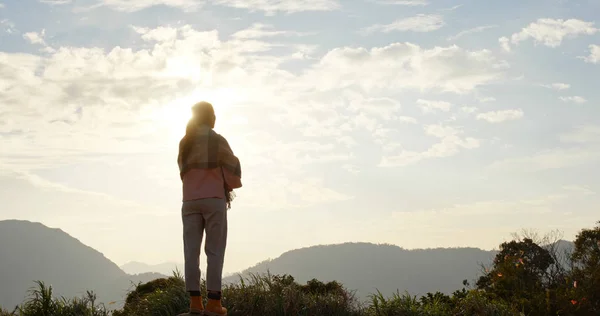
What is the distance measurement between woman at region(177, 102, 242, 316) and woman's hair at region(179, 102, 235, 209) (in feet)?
0.07

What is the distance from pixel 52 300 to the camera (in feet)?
35.2

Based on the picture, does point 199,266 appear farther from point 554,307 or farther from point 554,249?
point 554,249

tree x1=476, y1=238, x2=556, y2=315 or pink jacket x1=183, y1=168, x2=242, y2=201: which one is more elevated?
pink jacket x1=183, y1=168, x2=242, y2=201

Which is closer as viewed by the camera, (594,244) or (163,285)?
(163,285)

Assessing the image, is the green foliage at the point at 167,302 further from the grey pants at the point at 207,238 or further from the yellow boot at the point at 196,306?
the grey pants at the point at 207,238

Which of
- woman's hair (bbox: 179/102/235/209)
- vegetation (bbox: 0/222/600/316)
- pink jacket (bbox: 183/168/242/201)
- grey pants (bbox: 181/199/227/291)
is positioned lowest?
vegetation (bbox: 0/222/600/316)

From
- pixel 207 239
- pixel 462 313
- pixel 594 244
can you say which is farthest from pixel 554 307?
pixel 594 244

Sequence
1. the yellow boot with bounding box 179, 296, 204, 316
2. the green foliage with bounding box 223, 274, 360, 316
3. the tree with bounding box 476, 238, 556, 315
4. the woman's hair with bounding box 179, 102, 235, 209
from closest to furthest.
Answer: the yellow boot with bounding box 179, 296, 204, 316, the woman's hair with bounding box 179, 102, 235, 209, the green foliage with bounding box 223, 274, 360, 316, the tree with bounding box 476, 238, 556, 315

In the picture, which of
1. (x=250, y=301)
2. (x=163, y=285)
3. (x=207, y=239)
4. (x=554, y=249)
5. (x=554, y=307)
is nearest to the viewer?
(x=207, y=239)

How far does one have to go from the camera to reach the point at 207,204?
747 cm

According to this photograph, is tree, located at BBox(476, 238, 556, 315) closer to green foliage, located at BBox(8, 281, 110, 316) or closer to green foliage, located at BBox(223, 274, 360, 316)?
green foliage, located at BBox(223, 274, 360, 316)

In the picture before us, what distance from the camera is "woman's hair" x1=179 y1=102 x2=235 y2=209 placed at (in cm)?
790

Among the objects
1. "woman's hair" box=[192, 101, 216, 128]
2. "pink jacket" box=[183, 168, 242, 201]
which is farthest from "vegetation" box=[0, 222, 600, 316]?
"woman's hair" box=[192, 101, 216, 128]

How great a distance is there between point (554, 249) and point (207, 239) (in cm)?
1995
